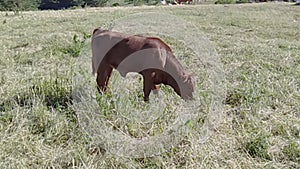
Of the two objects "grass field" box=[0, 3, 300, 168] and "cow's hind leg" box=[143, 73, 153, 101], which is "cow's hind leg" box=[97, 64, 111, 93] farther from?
"cow's hind leg" box=[143, 73, 153, 101]

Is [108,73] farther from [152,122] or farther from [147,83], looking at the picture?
[152,122]

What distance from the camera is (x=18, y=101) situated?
10.2ft

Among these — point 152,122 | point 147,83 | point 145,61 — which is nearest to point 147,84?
point 147,83

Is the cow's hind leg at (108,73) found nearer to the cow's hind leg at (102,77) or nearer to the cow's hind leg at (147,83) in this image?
the cow's hind leg at (102,77)

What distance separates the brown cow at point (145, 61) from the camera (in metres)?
2.95

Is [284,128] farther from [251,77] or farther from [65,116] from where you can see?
[65,116]

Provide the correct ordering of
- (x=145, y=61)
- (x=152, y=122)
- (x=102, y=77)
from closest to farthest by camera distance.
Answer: (x=152, y=122)
(x=145, y=61)
(x=102, y=77)

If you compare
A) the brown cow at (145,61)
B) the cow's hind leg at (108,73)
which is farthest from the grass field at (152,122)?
the brown cow at (145,61)

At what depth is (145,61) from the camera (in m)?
2.96

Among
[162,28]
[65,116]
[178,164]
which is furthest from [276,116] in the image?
[162,28]

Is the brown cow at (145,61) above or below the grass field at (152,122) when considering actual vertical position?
above

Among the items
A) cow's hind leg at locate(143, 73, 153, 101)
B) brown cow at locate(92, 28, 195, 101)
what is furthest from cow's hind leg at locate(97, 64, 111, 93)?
cow's hind leg at locate(143, 73, 153, 101)

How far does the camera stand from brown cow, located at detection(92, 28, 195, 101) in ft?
9.68

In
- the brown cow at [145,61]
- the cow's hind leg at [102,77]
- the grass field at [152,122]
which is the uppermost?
the brown cow at [145,61]
